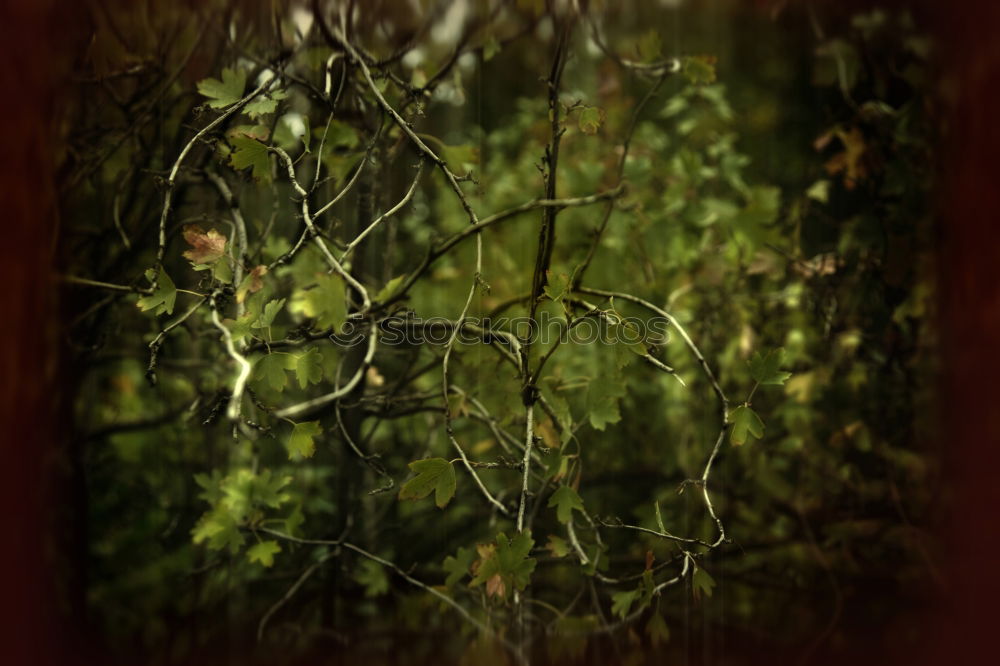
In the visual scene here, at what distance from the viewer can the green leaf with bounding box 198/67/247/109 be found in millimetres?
1067

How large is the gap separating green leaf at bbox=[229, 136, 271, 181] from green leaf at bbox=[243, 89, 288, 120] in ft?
0.14

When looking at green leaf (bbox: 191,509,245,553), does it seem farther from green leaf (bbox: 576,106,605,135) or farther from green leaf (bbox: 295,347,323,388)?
green leaf (bbox: 576,106,605,135)

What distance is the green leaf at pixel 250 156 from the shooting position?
3.37 ft

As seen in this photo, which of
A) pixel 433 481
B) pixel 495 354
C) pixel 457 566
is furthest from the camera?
pixel 495 354

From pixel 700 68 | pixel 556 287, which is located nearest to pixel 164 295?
pixel 556 287

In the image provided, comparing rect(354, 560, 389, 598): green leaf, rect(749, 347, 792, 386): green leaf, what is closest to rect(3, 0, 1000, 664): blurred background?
rect(354, 560, 389, 598): green leaf

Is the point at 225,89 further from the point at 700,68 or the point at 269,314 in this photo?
the point at 700,68

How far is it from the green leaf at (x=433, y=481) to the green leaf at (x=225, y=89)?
0.61 m

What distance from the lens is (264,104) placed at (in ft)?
3.46

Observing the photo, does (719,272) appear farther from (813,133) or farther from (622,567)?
(622,567)

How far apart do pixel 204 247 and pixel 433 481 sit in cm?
48

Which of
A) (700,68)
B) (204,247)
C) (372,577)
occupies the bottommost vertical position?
(372,577)

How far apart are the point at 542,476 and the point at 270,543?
475 millimetres

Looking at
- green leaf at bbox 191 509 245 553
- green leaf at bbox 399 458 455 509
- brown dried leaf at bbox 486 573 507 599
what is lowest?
brown dried leaf at bbox 486 573 507 599
